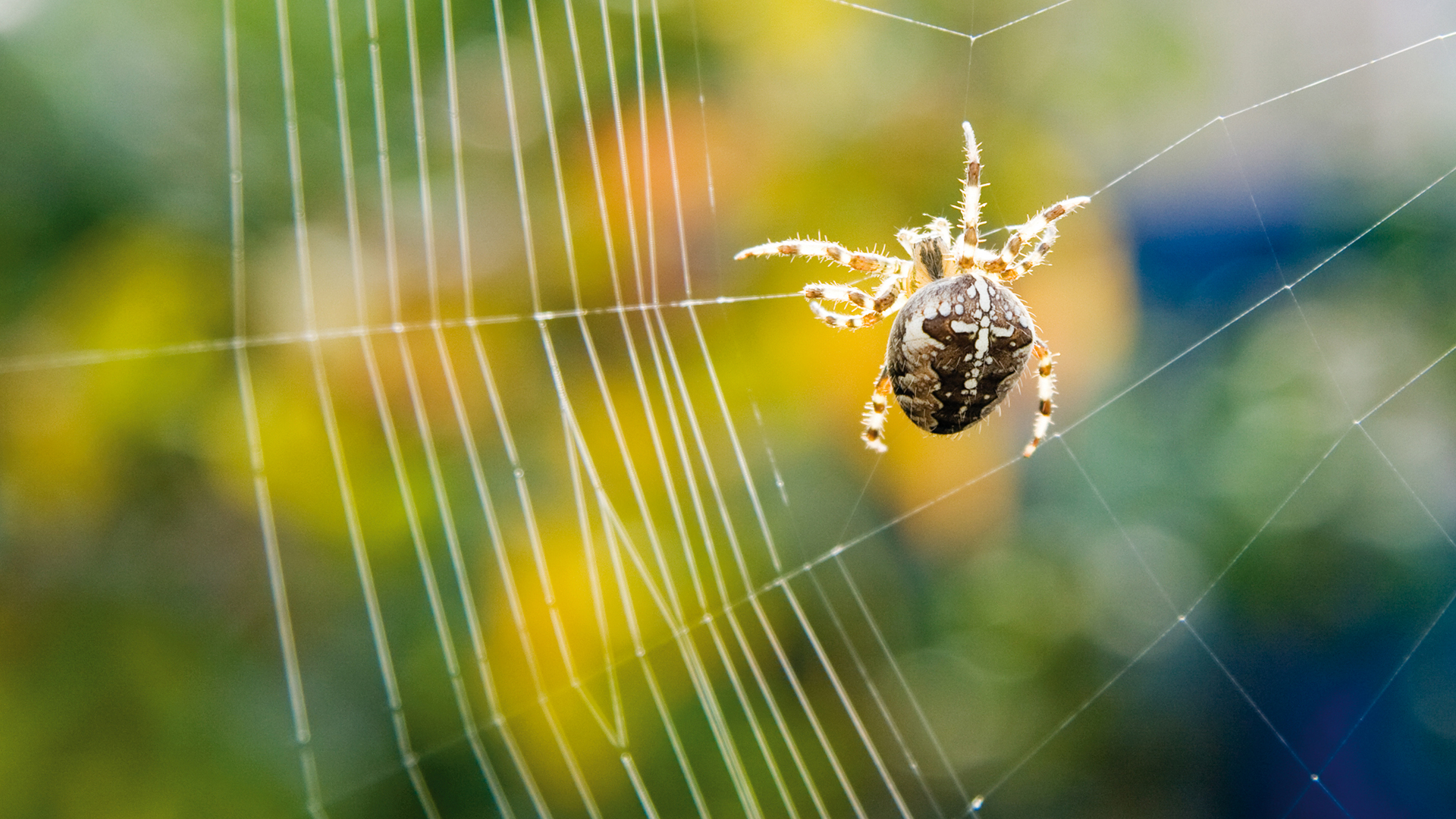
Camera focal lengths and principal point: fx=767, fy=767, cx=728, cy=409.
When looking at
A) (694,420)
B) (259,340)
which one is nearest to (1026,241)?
(694,420)

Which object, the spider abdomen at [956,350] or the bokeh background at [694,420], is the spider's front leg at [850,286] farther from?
the bokeh background at [694,420]

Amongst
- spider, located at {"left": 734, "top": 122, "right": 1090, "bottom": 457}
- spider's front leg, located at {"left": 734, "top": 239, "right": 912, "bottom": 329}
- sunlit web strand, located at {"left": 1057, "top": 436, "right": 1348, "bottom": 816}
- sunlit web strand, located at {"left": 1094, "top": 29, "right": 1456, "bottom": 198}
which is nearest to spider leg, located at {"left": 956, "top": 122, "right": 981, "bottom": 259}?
spider, located at {"left": 734, "top": 122, "right": 1090, "bottom": 457}

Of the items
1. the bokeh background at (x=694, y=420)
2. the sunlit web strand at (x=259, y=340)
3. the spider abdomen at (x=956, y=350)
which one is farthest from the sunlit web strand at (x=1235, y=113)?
the sunlit web strand at (x=259, y=340)

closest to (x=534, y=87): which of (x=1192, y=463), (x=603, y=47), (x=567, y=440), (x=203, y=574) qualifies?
(x=603, y=47)

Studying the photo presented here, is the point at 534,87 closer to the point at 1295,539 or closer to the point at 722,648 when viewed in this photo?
the point at 722,648

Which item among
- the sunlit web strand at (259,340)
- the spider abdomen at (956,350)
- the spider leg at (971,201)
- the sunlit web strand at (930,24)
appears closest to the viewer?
the spider abdomen at (956,350)

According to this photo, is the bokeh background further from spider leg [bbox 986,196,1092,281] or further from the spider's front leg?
spider leg [bbox 986,196,1092,281]
